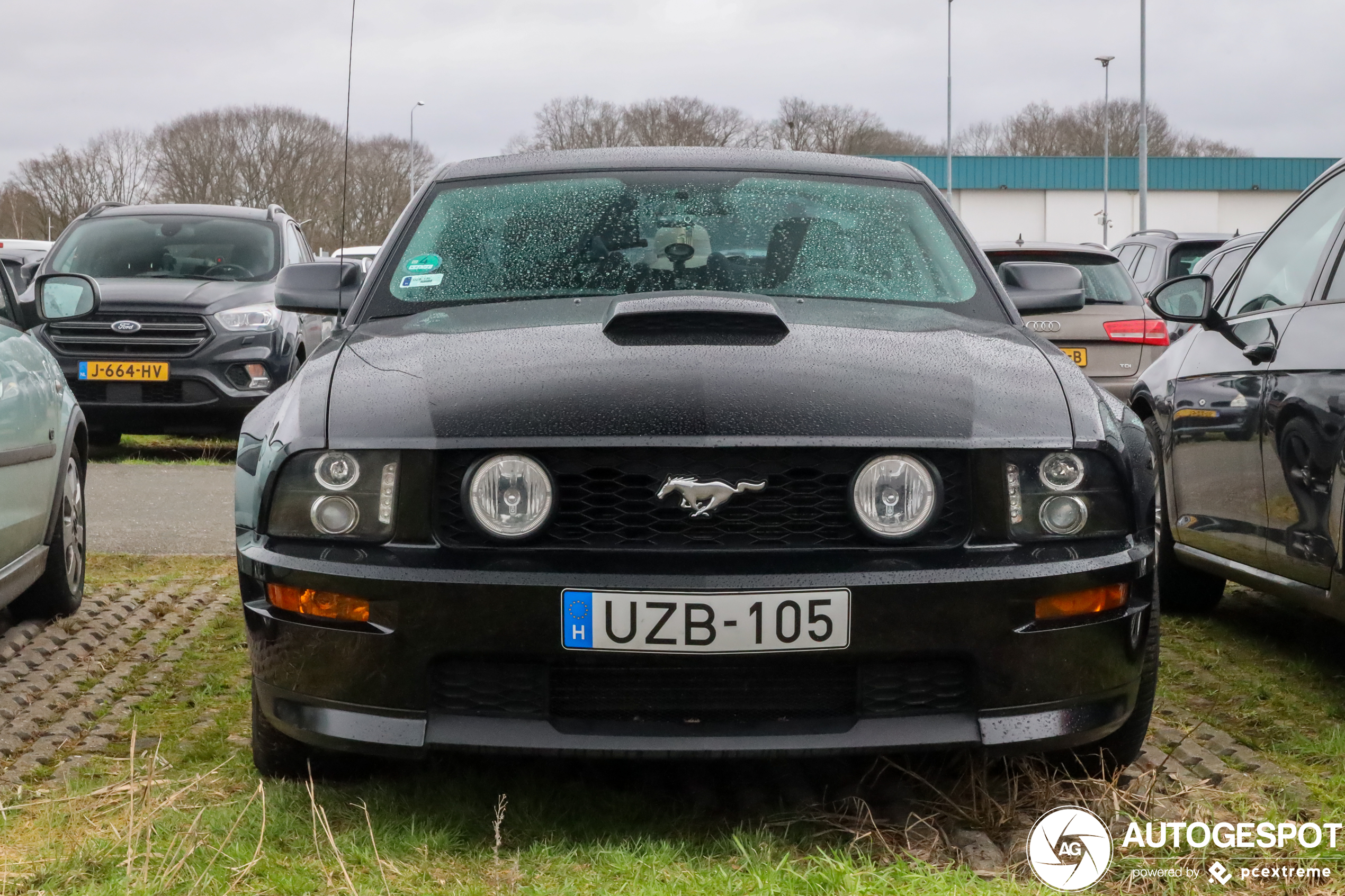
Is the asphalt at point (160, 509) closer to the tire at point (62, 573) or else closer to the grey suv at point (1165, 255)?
the tire at point (62, 573)

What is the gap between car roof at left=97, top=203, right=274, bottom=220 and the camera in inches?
468

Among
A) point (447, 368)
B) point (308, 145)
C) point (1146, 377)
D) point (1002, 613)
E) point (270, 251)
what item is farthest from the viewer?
point (308, 145)

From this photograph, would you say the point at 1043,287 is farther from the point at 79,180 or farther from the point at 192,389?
the point at 79,180

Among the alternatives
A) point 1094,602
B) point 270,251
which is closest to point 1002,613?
point 1094,602

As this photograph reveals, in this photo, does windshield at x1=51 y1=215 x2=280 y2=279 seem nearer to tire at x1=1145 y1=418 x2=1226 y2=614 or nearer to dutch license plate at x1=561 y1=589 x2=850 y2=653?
tire at x1=1145 y1=418 x2=1226 y2=614

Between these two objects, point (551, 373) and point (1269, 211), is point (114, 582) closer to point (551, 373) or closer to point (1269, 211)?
Answer: point (551, 373)

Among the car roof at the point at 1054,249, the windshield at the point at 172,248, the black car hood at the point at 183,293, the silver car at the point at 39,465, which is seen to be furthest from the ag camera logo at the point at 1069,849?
the windshield at the point at 172,248

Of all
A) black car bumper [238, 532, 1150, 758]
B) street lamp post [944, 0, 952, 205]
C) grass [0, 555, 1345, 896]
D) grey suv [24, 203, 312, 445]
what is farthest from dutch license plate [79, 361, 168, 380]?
street lamp post [944, 0, 952, 205]

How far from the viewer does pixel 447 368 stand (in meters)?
3.09

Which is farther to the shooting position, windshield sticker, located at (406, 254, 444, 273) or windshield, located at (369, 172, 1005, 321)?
windshield sticker, located at (406, 254, 444, 273)

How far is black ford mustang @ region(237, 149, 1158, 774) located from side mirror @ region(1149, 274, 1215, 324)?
190 centimetres

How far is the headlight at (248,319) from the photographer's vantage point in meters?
10.8

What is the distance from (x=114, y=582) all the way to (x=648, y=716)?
412 cm

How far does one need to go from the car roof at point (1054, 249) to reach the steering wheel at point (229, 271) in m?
5.47
